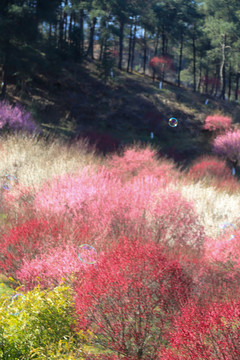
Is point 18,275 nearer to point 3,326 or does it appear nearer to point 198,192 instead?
point 3,326

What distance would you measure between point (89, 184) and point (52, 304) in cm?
513

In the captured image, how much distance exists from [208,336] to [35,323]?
1885mm

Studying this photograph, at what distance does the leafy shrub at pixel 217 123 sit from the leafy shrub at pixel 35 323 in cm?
2732

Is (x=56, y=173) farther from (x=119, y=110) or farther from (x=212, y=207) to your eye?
(x=119, y=110)

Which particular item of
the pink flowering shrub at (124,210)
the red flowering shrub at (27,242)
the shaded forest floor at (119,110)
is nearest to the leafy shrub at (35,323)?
the red flowering shrub at (27,242)

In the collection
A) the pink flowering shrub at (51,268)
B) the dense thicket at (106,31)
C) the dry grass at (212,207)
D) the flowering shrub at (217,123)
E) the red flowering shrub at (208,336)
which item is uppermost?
the dense thicket at (106,31)

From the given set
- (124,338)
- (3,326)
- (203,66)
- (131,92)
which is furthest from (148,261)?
(203,66)

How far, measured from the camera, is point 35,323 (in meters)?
4.18

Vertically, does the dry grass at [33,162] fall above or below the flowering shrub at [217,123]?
below

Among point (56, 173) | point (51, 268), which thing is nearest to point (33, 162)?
point (56, 173)

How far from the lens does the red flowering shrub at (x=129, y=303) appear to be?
428 cm

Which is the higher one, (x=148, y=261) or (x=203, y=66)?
(x=203, y=66)

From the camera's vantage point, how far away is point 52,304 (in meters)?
4.38

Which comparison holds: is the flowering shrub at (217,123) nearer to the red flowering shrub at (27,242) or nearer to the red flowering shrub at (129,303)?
the red flowering shrub at (27,242)
